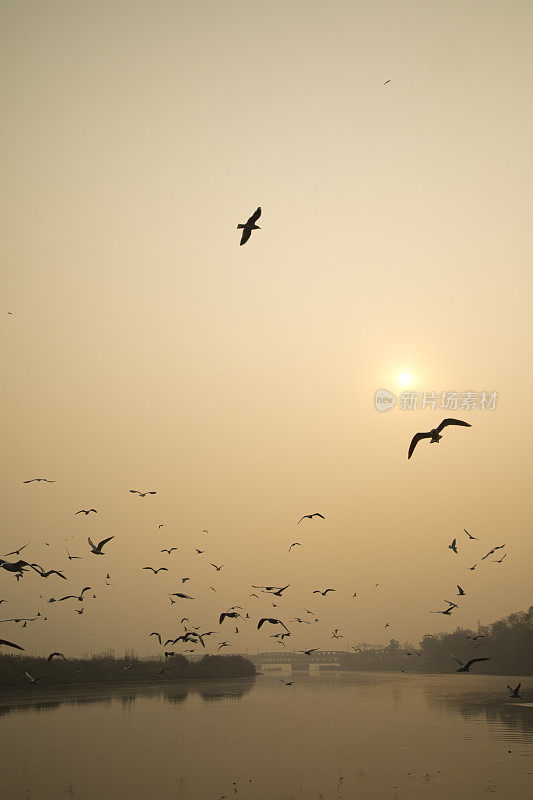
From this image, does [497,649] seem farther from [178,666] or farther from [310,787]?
[310,787]

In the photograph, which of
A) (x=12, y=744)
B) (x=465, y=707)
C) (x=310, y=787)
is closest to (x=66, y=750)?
(x=12, y=744)

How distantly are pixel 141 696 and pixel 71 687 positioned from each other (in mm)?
12835

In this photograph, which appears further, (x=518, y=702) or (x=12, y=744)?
(x=518, y=702)

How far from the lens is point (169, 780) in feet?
104

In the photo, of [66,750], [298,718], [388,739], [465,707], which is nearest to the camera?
[66,750]

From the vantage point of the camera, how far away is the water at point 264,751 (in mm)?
29453

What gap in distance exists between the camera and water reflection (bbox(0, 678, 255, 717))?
6631 centimetres

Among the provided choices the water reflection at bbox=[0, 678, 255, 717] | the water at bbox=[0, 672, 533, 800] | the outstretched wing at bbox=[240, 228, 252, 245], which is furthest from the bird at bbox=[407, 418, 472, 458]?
the water reflection at bbox=[0, 678, 255, 717]

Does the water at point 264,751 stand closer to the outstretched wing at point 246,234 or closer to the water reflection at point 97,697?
the water reflection at point 97,697

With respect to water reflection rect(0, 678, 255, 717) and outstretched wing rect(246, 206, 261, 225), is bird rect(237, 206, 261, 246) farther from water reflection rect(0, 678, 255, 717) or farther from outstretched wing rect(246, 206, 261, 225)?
water reflection rect(0, 678, 255, 717)

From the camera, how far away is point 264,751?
132 feet

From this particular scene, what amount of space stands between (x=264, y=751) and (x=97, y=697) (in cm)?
4800

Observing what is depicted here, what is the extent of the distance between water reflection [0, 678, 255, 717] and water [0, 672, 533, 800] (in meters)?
0.81

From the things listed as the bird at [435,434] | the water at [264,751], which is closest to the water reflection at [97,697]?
the water at [264,751]
